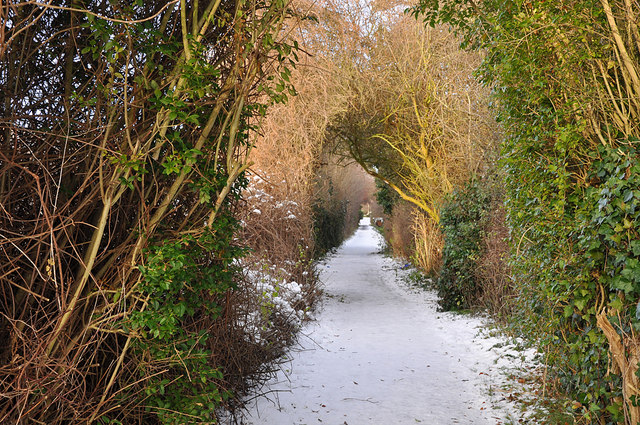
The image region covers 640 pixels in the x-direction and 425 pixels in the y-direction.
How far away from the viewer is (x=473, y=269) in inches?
372

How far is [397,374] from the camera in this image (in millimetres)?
6512

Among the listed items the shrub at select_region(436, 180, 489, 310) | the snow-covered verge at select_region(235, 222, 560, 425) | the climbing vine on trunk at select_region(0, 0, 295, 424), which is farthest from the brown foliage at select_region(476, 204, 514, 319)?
the climbing vine on trunk at select_region(0, 0, 295, 424)

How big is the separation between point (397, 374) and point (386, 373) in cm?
14

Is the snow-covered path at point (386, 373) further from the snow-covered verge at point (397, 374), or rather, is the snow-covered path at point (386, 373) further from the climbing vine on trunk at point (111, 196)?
the climbing vine on trunk at point (111, 196)

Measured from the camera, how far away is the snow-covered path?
5145mm

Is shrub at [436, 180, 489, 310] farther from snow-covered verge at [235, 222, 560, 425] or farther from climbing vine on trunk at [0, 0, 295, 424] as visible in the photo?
climbing vine on trunk at [0, 0, 295, 424]

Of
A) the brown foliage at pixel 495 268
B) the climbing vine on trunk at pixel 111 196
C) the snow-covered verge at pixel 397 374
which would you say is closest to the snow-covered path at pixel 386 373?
the snow-covered verge at pixel 397 374

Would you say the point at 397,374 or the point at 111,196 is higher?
the point at 111,196

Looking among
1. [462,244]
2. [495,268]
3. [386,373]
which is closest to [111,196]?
[386,373]

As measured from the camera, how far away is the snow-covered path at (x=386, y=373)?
16.9 ft

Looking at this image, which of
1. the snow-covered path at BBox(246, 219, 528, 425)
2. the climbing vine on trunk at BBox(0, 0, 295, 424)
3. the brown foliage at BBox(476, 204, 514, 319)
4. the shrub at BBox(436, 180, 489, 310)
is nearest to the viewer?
the climbing vine on trunk at BBox(0, 0, 295, 424)

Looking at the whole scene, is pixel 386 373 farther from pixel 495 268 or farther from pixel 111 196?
pixel 111 196

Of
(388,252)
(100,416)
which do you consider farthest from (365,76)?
(388,252)

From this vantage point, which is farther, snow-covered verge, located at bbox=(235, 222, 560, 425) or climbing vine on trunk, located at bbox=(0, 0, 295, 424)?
snow-covered verge, located at bbox=(235, 222, 560, 425)
